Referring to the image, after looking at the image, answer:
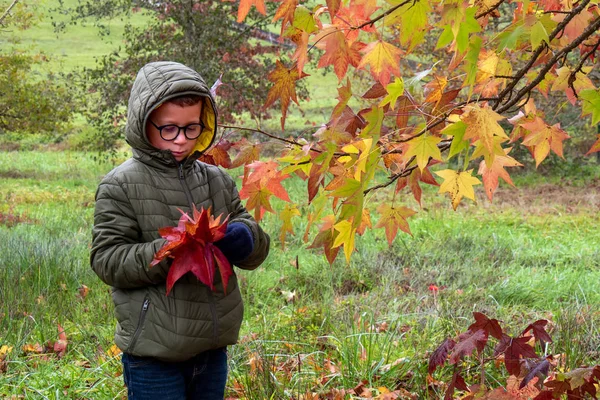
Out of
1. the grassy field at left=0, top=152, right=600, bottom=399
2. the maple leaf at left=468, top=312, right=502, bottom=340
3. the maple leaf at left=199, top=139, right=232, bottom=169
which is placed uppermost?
the maple leaf at left=199, top=139, right=232, bottom=169

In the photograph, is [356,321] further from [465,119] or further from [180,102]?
[465,119]

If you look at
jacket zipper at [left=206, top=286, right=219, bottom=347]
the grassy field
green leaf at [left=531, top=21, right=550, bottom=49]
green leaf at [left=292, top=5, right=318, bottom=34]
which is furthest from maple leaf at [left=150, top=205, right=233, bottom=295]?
the grassy field

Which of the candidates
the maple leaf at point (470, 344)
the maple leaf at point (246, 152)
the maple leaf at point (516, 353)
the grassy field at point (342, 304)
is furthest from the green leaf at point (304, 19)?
the grassy field at point (342, 304)

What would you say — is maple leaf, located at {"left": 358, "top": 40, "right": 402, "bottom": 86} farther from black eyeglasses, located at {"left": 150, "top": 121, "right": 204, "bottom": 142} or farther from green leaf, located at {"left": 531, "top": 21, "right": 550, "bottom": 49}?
black eyeglasses, located at {"left": 150, "top": 121, "right": 204, "bottom": 142}

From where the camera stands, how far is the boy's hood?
207 cm

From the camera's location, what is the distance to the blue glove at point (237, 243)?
2.04 metres

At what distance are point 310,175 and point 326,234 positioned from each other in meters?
0.18

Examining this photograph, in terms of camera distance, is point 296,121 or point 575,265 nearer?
point 575,265

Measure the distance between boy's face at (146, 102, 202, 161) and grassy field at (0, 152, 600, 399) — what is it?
43.9 inches

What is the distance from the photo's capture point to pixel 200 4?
11.5 meters

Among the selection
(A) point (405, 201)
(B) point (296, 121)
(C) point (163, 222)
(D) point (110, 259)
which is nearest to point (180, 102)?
(C) point (163, 222)

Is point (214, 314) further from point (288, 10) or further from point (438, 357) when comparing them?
point (288, 10)

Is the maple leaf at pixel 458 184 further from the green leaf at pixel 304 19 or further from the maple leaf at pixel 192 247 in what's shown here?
the maple leaf at pixel 192 247

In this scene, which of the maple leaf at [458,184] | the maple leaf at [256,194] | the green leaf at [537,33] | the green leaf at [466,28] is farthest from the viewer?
the maple leaf at [256,194]
